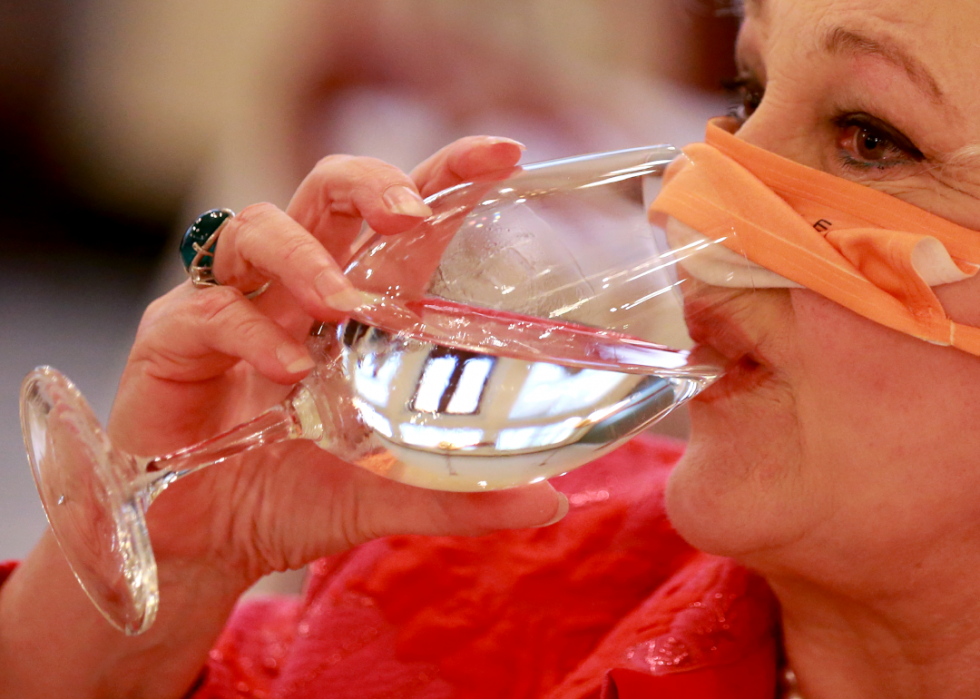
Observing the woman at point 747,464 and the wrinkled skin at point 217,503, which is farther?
the wrinkled skin at point 217,503

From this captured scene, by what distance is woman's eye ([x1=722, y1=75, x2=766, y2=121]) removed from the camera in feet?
2.98

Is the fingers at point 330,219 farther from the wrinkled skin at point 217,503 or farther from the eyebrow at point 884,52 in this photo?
the eyebrow at point 884,52

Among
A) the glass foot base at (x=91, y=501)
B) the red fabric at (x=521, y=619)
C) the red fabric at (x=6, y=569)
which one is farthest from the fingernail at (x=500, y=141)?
the red fabric at (x=6, y=569)

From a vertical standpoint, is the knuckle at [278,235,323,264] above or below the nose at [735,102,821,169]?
above

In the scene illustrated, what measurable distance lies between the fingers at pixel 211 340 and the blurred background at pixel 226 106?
1744 mm

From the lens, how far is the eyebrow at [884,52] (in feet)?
2.15

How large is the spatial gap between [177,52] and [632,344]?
10.2 ft

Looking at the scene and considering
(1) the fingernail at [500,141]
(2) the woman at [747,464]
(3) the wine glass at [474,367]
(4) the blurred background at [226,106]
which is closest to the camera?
(3) the wine glass at [474,367]

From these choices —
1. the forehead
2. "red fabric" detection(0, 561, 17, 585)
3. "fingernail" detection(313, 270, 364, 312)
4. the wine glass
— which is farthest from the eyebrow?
"red fabric" detection(0, 561, 17, 585)

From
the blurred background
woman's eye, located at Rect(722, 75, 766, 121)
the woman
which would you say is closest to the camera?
the woman

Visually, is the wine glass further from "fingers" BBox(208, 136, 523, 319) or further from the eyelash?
the eyelash

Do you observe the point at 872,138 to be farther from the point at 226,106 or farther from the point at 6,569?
the point at 226,106

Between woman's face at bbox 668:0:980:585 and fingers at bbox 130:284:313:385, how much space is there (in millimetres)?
326

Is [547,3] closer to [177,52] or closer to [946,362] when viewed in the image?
[177,52]
